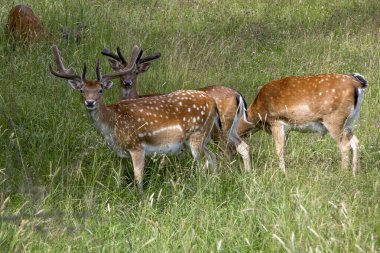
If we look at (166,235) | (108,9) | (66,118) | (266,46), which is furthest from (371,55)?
(166,235)

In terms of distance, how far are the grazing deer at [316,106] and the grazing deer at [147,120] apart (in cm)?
81

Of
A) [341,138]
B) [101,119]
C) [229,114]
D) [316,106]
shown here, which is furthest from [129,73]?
[341,138]

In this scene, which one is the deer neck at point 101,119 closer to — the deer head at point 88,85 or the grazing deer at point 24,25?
the deer head at point 88,85

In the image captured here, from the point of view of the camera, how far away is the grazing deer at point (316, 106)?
801 centimetres

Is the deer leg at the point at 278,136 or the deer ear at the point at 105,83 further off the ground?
the deer ear at the point at 105,83

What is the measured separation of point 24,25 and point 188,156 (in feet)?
10.9

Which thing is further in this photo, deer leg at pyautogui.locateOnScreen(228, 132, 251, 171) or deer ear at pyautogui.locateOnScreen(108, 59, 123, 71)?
deer ear at pyautogui.locateOnScreen(108, 59, 123, 71)

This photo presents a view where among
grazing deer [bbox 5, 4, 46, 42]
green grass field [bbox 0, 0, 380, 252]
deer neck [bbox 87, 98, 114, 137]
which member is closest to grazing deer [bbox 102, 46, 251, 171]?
green grass field [bbox 0, 0, 380, 252]

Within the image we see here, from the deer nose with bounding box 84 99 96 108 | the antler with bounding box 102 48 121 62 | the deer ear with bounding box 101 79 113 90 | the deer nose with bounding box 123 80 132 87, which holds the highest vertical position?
the deer ear with bounding box 101 79 113 90

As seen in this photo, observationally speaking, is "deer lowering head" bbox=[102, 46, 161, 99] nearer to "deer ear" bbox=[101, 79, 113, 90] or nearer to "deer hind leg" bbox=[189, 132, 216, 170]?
"deer ear" bbox=[101, 79, 113, 90]

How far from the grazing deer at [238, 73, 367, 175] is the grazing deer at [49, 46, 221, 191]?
805 millimetres

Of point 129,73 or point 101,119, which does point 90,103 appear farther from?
point 129,73

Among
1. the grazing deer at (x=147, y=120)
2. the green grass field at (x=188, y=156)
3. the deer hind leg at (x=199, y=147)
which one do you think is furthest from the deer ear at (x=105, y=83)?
the deer hind leg at (x=199, y=147)

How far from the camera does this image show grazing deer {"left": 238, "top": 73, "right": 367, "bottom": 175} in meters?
8.01
